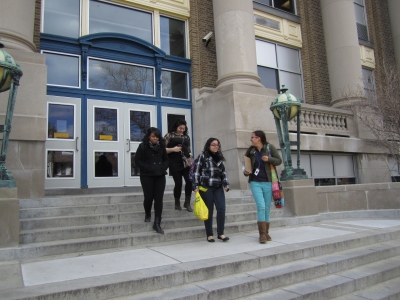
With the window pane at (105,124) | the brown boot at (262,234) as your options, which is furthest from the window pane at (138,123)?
the brown boot at (262,234)

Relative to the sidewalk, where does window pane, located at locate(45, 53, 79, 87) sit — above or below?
above

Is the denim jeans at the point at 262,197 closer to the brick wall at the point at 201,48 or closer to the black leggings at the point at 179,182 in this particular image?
the black leggings at the point at 179,182

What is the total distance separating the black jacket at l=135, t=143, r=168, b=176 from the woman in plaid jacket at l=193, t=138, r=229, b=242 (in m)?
0.59

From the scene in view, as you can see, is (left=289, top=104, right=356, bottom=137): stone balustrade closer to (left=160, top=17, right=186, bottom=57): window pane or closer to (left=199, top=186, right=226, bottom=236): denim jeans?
(left=160, top=17, right=186, bottom=57): window pane

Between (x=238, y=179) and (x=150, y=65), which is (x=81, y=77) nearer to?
(x=150, y=65)

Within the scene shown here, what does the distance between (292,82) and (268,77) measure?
4.13 feet

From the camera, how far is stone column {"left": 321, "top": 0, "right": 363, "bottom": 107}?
1302 cm

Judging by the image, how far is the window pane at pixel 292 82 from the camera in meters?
13.0

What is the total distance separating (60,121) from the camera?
860 centimetres

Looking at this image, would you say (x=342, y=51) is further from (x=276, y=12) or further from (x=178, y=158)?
(x=178, y=158)

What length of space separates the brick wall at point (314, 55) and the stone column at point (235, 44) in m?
4.37

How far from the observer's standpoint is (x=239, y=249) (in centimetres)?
474

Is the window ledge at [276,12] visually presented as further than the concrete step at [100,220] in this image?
Yes

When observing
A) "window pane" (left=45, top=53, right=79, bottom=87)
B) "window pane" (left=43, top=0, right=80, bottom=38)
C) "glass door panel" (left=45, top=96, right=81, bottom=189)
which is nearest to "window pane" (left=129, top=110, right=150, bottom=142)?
"glass door panel" (left=45, top=96, right=81, bottom=189)
